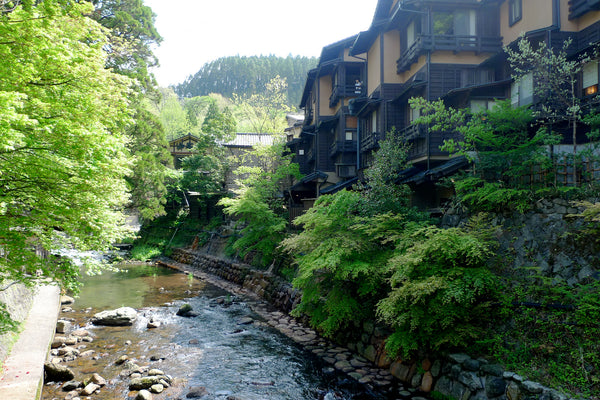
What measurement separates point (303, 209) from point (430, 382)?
14.3 meters

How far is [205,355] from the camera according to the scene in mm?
11883

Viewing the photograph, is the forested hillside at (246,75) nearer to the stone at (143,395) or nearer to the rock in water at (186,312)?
the rock in water at (186,312)

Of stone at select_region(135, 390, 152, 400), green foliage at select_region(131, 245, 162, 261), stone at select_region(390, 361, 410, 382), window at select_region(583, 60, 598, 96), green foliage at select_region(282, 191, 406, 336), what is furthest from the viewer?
green foliage at select_region(131, 245, 162, 261)

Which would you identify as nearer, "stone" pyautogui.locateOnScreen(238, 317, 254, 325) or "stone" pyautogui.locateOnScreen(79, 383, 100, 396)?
"stone" pyautogui.locateOnScreen(79, 383, 100, 396)

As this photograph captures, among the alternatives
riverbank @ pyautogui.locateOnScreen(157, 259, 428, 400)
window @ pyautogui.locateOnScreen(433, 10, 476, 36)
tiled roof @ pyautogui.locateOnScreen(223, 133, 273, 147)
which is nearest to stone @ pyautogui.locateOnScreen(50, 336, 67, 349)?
riverbank @ pyautogui.locateOnScreen(157, 259, 428, 400)

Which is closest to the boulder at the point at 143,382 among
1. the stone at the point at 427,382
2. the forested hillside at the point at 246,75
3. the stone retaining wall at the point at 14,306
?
the stone retaining wall at the point at 14,306

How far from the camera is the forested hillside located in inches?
3017

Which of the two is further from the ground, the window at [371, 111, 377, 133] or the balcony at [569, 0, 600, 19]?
the balcony at [569, 0, 600, 19]

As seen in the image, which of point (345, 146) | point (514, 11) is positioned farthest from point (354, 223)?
point (345, 146)

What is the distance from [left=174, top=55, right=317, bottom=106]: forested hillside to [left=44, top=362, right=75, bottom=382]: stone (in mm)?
68170

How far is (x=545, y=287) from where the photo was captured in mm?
7992

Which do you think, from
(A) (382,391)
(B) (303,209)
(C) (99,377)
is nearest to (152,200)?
(B) (303,209)

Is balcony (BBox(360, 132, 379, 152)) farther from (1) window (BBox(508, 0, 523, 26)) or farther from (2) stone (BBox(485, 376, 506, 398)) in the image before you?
(2) stone (BBox(485, 376, 506, 398))

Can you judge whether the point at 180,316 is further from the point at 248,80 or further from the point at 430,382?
the point at 248,80
